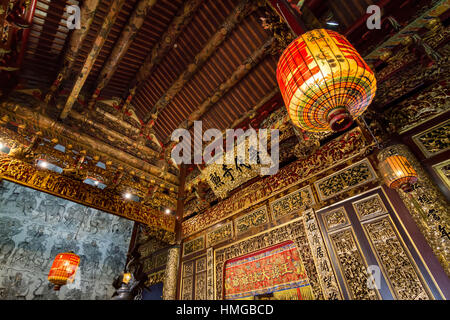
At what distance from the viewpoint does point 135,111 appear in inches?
251

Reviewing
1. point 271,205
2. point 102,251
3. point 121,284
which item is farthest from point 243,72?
point 102,251

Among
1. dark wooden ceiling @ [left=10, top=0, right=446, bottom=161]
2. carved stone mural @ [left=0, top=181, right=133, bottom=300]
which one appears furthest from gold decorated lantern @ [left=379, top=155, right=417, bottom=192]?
carved stone mural @ [left=0, top=181, right=133, bottom=300]

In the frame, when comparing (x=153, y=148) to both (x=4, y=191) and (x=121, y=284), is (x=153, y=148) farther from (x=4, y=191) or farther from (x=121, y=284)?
(x=4, y=191)

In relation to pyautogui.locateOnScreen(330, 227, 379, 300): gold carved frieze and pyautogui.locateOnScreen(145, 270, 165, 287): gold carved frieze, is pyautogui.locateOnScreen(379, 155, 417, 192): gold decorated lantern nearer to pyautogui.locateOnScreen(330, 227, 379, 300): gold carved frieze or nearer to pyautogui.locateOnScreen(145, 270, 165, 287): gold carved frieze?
pyautogui.locateOnScreen(330, 227, 379, 300): gold carved frieze

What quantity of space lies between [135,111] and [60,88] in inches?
72.7

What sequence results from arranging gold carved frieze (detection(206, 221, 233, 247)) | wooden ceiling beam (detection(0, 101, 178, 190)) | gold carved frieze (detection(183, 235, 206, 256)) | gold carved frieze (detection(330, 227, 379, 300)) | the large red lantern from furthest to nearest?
gold carved frieze (detection(183, 235, 206, 256)), the large red lantern, gold carved frieze (detection(206, 221, 233, 247)), wooden ceiling beam (detection(0, 101, 178, 190)), gold carved frieze (detection(330, 227, 379, 300))

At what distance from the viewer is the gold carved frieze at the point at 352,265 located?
262 centimetres

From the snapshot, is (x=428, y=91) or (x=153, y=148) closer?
(x=428, y=91)

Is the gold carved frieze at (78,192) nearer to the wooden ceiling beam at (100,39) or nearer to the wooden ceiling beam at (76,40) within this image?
the wooden ceiling beam at (100,39)

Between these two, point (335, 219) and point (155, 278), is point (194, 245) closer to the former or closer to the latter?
point (155, 278)

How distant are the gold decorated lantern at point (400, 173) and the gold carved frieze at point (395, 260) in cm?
50

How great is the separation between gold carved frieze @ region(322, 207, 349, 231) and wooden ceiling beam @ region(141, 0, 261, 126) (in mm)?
3264

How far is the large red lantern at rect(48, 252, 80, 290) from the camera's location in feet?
16.2

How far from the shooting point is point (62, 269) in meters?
5.06
